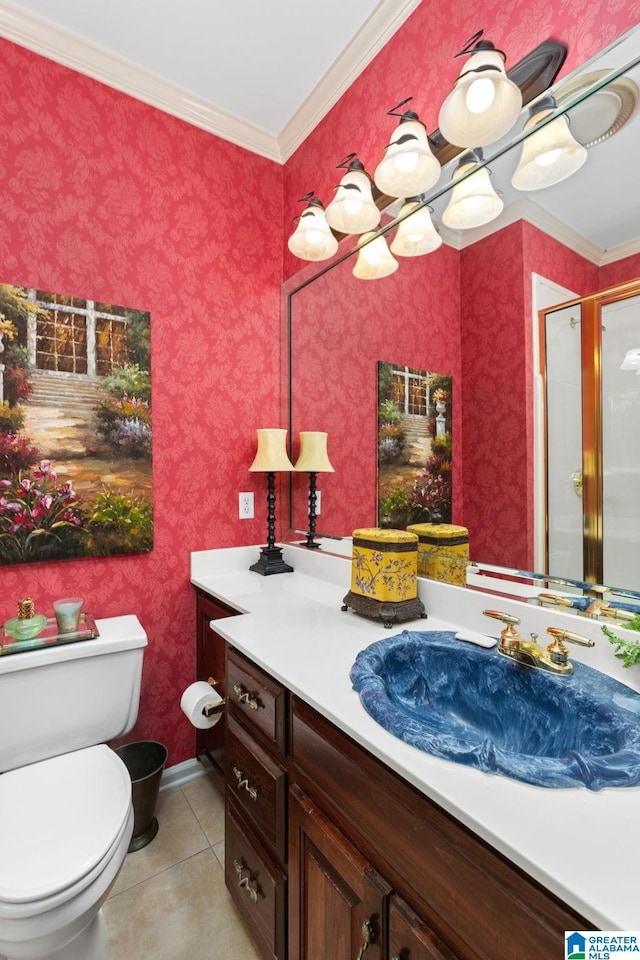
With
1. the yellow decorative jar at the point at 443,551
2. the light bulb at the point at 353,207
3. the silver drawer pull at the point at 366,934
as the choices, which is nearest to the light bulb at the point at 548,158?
the light bulb at the point at 353,207

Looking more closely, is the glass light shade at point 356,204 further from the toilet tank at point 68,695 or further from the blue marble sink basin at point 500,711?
the toilet tank at point 68,695

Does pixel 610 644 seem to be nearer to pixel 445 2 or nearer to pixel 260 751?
pixel 260 751

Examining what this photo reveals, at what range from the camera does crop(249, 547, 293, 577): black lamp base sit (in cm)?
187

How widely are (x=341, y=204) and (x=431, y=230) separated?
0.41 m

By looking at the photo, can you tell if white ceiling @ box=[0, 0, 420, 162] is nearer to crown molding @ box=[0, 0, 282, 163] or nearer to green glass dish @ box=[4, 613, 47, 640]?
crown molding @ box=[0, 0, 282, 163]

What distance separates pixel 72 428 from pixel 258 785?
4.28 ft

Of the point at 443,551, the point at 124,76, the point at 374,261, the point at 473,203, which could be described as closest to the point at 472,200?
the point at 473,203

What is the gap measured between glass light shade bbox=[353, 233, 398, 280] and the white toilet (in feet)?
5.12

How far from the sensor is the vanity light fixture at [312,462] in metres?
1.84

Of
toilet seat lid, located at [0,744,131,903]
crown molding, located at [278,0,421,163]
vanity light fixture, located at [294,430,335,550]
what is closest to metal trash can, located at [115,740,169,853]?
toilet seat lid, located at [0,744,131,903]

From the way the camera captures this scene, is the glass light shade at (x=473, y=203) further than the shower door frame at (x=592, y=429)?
Yes

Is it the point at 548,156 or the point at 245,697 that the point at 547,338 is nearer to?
the point at 548,156

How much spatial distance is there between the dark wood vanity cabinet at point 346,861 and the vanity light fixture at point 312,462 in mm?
803

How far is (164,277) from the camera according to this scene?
175cm
